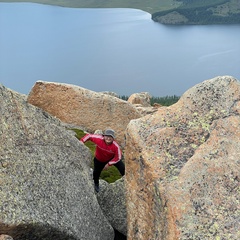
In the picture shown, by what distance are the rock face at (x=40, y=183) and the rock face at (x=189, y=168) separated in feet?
6.20

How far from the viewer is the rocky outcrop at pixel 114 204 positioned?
13422 millimetres

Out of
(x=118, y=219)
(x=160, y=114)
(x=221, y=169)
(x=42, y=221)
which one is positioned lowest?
(x=118, y=219)

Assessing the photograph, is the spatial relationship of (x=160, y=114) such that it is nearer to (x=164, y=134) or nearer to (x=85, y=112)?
(x=164, y=134)

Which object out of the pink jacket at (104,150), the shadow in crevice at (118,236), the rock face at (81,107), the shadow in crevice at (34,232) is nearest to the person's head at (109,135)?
the pink jacket at (104,150)

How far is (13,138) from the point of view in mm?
10453

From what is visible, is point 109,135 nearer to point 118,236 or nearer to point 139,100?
point 118,236

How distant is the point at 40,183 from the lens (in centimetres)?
1038

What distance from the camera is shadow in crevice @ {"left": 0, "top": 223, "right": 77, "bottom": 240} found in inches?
351

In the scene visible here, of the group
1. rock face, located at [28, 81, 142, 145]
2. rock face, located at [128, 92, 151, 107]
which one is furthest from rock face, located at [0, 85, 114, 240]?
rock face, located at [128, 92, 151, 107]

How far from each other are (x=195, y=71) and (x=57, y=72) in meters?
75.1

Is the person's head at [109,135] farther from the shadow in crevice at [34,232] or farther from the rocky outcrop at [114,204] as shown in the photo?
the shadow in crevice at [34,232]

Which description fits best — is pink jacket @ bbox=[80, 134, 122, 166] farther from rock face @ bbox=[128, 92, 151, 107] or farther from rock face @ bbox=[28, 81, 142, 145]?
rock face @ bbox=[128, 92, 151, 107]

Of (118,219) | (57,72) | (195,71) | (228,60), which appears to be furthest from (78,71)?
(118,219)

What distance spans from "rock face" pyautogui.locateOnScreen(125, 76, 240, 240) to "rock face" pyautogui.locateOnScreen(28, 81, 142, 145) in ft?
49.6
